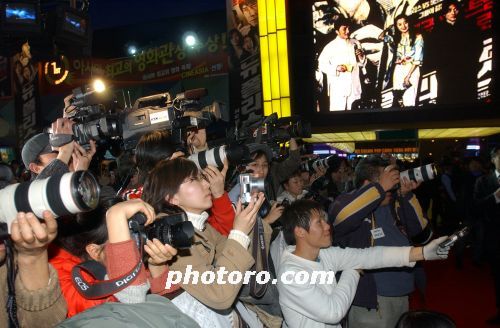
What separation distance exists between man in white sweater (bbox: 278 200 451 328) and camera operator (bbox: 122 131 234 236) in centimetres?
35

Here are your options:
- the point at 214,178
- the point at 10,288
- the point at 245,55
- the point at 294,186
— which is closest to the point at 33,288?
the point at 10,288

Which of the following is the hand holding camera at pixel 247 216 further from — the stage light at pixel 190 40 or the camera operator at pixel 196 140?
the stage light at pixel 190 40

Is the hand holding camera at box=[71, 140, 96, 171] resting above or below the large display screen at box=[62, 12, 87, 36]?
below

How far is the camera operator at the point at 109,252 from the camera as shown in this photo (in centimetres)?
131

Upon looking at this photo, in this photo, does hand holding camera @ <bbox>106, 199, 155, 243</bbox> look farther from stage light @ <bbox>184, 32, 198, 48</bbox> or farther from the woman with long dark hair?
stage light @ <bbox>184, 32, 198, 48</bbox>

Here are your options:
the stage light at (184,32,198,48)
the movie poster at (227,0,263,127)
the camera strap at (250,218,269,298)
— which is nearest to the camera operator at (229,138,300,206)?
the camera strap at (250,218,269,298)

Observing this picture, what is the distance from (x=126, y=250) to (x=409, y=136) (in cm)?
1080

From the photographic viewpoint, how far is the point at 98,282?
4.30 ft

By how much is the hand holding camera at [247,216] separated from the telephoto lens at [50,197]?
0.79 m

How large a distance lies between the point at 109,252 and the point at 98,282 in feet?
0.31

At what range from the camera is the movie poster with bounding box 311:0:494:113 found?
9820 millimetres

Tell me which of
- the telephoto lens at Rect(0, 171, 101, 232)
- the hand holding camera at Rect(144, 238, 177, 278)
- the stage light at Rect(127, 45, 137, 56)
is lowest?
the hand holding camera at Rect(144, 238, 177, 278)

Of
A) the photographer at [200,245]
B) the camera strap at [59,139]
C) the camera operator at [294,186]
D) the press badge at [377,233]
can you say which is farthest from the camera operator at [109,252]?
the camera operator at [294,186]

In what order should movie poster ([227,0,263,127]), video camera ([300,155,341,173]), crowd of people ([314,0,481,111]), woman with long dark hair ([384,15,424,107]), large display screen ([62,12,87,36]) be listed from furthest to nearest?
woman with long dark hair ([384,15,424,107]), crowd of people ([314,0,481,111]), movie poster ([227,0,263,127]), large display screen ([62,12,87,36]), video camera ([300,155,341,173])
